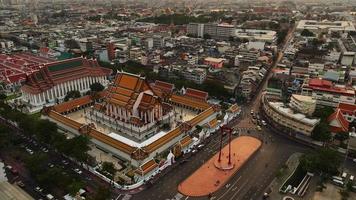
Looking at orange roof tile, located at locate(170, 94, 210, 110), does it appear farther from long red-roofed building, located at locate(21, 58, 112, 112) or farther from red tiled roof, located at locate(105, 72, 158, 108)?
long red-roofed building, located at locate(21, 58, 112, 112)

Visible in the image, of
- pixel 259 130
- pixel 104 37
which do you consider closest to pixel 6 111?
pixel 259 130

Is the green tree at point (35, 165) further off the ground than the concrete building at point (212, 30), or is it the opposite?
the concrete building at point (212, 30)

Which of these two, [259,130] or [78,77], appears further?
[78,77]

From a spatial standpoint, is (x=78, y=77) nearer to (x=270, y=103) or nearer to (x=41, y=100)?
(x=41, y=100)

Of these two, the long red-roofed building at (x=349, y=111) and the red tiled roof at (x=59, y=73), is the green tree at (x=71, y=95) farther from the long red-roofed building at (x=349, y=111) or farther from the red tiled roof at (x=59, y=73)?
the long red-roofed building at (x=349, y=111)

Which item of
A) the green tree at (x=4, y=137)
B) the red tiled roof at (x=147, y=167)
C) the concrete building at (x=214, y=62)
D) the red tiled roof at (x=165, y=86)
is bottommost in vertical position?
the red tiled roof at (x=147, y=167)

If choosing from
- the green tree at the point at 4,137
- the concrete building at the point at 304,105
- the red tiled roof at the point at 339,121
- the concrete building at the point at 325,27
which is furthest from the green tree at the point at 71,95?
the concrete building at the point at 325,27

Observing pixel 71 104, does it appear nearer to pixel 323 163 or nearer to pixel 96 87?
pixel 96 87
